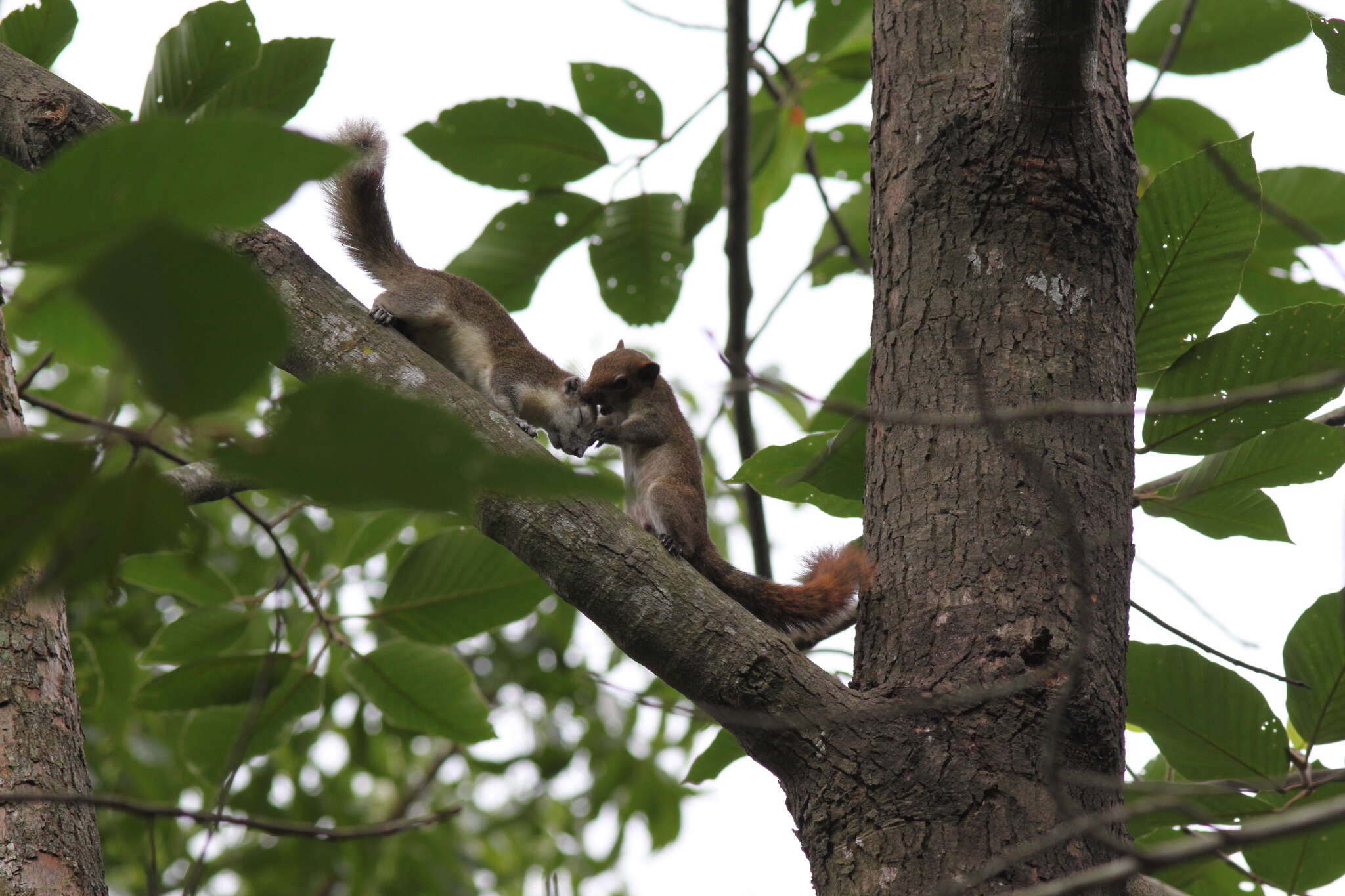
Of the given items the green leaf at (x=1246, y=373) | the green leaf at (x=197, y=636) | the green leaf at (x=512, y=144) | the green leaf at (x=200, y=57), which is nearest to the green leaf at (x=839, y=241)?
the green leaf at (x=512, y=144)

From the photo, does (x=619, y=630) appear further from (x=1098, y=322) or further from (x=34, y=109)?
(x=34, y=109)

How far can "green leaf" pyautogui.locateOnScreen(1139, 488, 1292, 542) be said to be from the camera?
226 cm

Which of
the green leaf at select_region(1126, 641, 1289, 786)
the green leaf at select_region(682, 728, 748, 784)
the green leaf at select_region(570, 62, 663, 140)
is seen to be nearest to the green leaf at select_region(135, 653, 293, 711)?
the green leaf at select_region(682, 728, 748, 784)

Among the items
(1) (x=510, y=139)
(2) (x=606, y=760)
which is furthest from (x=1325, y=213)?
(2) (x=606, y=760)

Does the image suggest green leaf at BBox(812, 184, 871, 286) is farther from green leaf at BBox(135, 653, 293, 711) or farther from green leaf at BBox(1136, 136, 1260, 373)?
green leaf at BBox(135, 653, 293, 711)

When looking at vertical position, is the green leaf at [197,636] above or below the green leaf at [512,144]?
below

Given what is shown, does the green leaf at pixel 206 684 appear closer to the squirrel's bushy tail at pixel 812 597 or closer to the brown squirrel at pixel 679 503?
the brown squirrel at pixel 679 503

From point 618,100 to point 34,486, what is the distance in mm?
2439

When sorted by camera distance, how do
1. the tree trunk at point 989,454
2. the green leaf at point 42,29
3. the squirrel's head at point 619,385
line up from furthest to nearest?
the squirrel's head at point 619,385 → the green leaf at point 42,29 → the tree trunk at point 989,454

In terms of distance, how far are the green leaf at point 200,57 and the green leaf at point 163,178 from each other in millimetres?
1725

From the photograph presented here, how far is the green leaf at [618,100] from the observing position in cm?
284

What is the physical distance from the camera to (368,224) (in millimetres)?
4355

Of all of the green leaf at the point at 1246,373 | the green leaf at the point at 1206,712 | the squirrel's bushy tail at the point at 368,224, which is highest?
the squirrel's bushy tail at the point at 368,224

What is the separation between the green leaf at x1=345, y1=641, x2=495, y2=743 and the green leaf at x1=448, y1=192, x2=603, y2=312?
3.08 ft
